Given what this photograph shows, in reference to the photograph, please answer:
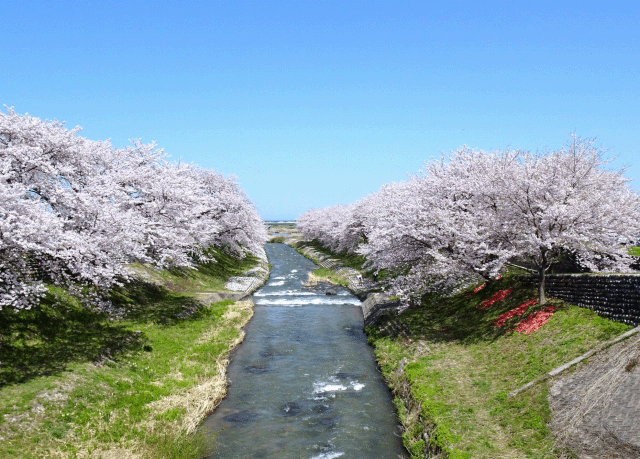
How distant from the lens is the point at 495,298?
29.2 metres

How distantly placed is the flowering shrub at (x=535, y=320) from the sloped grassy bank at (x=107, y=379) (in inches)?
648

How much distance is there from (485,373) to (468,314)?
10.1 meters

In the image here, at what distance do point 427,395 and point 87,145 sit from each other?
26621 millimetres

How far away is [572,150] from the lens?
2608 cm

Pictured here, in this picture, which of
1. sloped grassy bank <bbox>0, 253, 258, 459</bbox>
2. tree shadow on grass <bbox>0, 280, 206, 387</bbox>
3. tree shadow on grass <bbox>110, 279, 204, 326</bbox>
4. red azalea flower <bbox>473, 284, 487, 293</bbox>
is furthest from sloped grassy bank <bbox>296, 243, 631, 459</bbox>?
tree shadow on grass <bbox>0, 280, 206, 387</bbox>

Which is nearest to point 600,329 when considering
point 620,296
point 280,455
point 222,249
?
point 620,296

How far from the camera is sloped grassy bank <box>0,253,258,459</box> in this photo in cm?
1498

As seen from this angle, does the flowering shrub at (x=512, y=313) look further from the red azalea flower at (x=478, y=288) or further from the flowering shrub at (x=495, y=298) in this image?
the red azalea flower at (x=478, y=288)

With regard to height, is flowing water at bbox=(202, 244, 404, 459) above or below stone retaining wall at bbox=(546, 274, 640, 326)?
below

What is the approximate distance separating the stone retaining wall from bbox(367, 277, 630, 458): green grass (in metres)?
0.48

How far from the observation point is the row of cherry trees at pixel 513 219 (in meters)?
23.0

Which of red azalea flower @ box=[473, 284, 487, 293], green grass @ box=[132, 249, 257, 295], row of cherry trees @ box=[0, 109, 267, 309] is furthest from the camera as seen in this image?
green grass @ box=[132, 249, 257, 295]

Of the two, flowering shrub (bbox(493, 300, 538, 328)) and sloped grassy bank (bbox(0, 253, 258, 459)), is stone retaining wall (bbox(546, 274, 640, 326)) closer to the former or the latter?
flowering shrub (bbox(493, 300, 538, 328))

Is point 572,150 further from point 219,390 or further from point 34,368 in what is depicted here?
point 34,368
